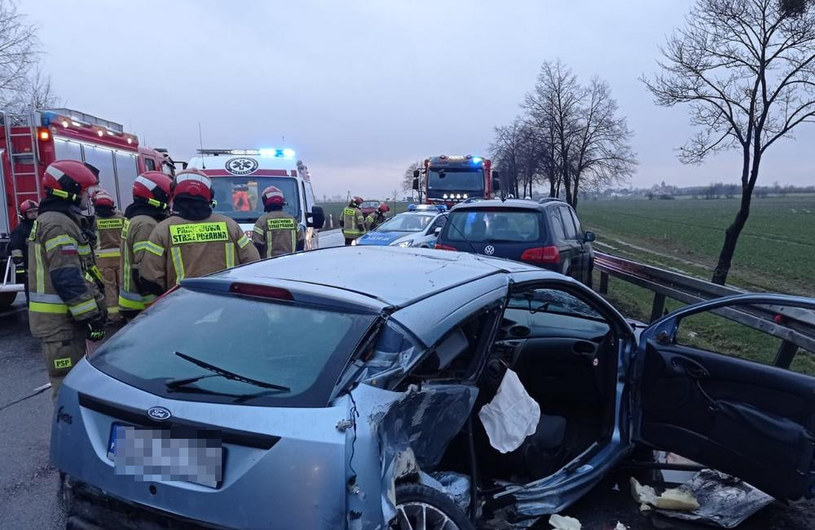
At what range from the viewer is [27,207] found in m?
8.09

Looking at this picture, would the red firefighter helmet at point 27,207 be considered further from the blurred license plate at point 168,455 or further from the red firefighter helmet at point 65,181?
the blurred license plate at point 168,455

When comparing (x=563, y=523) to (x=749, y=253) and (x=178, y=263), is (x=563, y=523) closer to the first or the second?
(x=178, y=263)

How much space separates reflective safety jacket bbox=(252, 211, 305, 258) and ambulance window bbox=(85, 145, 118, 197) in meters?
3.12

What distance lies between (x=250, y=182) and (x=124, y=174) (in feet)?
7.83

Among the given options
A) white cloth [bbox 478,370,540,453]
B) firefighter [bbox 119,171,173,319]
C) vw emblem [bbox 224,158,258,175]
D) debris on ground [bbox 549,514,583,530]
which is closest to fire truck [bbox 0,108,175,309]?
vw emblem [bbox 224,158,258,175]

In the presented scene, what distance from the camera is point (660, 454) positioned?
4.12 meters

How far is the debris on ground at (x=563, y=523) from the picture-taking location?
3.04 m

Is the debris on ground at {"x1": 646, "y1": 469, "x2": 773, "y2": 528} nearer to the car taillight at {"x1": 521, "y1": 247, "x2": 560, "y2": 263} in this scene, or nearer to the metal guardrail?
the metal guardrail

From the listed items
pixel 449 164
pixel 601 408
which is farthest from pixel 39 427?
pixel 449 164

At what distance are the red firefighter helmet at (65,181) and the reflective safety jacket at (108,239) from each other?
396cm

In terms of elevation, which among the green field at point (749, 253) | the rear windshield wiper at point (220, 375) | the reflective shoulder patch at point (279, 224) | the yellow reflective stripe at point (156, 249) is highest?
the reflective shoulder patch at point (279, 224)

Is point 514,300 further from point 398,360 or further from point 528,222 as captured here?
point 528,222

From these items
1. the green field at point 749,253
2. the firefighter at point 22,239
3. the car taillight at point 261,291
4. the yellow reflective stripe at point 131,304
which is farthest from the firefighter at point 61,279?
the green field at point 749,253

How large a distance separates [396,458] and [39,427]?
394 centimetres
